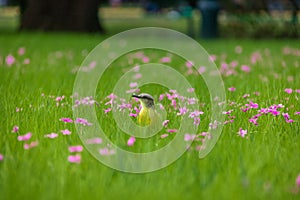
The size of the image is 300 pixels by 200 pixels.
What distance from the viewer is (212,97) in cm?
470

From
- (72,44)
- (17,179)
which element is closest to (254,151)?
(17,179)

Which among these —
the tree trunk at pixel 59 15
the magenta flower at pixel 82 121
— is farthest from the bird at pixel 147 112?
the tree trunk at pixel 59 15

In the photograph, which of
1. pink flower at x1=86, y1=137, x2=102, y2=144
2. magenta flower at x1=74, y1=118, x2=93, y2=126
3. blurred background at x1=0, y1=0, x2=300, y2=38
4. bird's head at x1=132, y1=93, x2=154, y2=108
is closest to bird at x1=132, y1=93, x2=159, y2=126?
bird's head at x1=132, y1=93, x2=154, y2=108

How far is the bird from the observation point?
10.6 feet

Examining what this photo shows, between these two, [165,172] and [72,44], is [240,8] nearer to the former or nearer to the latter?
[72,44]

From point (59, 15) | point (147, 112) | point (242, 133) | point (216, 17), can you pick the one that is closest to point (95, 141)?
point (147, 112)

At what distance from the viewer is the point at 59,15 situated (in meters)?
14.9

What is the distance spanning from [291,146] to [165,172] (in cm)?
91

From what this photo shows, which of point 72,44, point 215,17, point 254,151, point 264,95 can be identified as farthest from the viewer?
point 215,17

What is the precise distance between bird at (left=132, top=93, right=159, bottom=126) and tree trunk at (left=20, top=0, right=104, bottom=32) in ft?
39.0

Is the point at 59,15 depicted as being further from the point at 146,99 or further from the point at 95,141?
the point at 95,141

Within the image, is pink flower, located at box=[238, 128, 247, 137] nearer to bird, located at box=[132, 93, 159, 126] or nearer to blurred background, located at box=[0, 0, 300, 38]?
bird, located at box=[132, 93, 159, 126]

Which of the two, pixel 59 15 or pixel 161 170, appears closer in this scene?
pixel 161 170

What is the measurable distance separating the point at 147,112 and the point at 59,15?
12.2 metres
